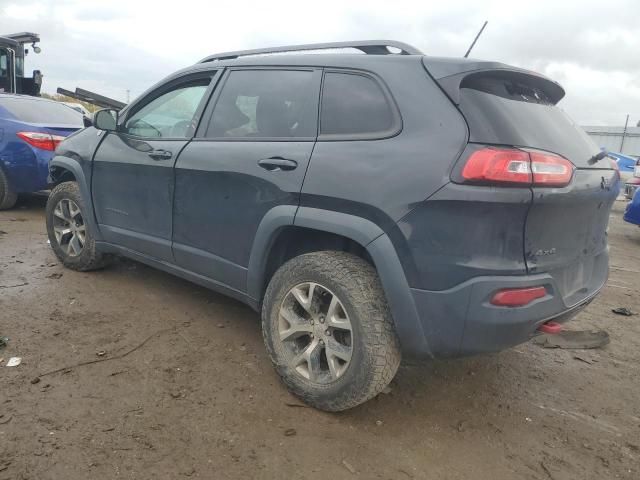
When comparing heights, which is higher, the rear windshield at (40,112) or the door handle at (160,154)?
the rear windshield at (40,112)

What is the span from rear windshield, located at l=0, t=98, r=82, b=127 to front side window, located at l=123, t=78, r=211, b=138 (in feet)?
12.3

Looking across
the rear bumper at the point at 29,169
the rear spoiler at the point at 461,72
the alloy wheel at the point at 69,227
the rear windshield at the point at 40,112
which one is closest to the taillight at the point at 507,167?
the rear spoiler at the point at 461,72

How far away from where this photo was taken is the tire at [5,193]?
6.73 m

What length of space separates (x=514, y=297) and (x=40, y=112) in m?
7.01

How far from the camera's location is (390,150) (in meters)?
2.37

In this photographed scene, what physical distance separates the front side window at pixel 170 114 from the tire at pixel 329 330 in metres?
1.39

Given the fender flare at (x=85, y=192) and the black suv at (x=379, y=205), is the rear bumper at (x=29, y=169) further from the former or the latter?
the black suv at (x=379, y=205)

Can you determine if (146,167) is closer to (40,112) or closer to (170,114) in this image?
(170,114)

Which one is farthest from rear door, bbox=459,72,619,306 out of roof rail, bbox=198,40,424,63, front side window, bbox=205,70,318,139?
front side window, bbox=205,70,318,139

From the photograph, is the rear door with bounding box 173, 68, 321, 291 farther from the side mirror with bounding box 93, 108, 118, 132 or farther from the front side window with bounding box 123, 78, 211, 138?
the side mirror with bounding box 93, 108, 118, 132

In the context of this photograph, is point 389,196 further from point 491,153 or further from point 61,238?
point 61,238

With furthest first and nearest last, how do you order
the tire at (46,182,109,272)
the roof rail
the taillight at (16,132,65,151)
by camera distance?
the taillight at (16,132,65,151) → the tire at (46,182,109,272) → the roof rail

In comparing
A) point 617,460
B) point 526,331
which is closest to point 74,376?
point 526,331

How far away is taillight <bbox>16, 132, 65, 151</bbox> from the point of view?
6.46 meters
